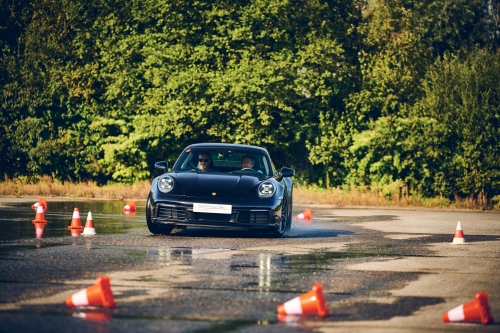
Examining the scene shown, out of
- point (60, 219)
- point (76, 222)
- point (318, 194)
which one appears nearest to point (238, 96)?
point (318, 194)

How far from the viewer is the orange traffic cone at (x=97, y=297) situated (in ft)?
27.5

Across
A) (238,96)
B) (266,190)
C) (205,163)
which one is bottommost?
(266,190)

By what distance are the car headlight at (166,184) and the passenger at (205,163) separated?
1186mm

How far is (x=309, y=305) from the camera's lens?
830 cm

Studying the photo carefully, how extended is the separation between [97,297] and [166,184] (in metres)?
7.73

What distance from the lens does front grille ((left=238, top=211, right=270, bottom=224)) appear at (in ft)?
51.7

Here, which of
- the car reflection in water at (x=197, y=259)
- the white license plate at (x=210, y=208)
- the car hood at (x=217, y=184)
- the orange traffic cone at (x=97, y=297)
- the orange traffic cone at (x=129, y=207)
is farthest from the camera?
the orange traffic cone at (x=129, y=207)

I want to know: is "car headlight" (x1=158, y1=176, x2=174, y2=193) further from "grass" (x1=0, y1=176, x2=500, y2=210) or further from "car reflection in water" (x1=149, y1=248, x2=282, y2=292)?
"grass" (x1=0, y1=176, x2=500, y2=210)

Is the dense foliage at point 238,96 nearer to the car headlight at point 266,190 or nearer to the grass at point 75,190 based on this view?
the grass at point 75,190

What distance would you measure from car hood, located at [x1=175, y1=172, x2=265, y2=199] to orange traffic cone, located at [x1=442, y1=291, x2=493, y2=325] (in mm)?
7814

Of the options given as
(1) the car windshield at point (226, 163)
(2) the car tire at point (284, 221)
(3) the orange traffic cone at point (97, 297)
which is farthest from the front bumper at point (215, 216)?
(3) the orange traffic cone at point (97, 297)

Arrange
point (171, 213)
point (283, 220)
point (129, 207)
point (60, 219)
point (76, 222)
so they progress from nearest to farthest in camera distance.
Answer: point (171, 213) → point (283, 220) → point (76, 222) → point (60, 219) → point (129, 207)

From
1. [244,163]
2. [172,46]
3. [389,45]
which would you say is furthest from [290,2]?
[244,163]

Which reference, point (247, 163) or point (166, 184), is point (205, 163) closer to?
→ point (247, 163)
